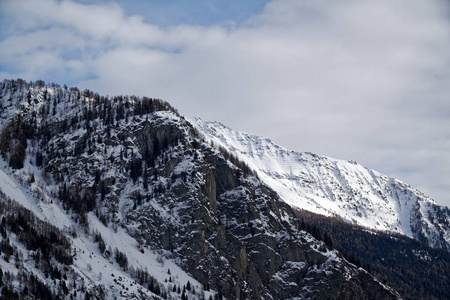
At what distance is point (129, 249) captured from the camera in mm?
192375

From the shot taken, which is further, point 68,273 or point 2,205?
point 2,205

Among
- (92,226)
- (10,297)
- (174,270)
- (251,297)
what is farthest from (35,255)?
(251,297)

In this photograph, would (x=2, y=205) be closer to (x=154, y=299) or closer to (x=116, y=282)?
(x=116, y=282)

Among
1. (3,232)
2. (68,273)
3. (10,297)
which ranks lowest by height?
(10,297)

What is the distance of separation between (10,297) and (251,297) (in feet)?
305

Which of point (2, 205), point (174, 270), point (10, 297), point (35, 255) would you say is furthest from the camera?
point (174, 270)

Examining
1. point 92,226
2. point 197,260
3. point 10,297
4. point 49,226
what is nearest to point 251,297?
point 197,260

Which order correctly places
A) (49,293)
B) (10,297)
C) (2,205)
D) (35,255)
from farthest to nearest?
1. (2,205)
2. (35,255)
3. (49,293)
4. (10,297)

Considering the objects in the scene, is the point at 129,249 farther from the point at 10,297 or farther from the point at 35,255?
the point at 10,297

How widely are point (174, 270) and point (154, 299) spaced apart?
26379mm

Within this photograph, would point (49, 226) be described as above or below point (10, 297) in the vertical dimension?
above

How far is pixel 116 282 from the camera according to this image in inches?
6526

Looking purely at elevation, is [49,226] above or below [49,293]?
above

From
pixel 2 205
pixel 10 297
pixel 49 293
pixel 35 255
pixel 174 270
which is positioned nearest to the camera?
pixel 10 297
